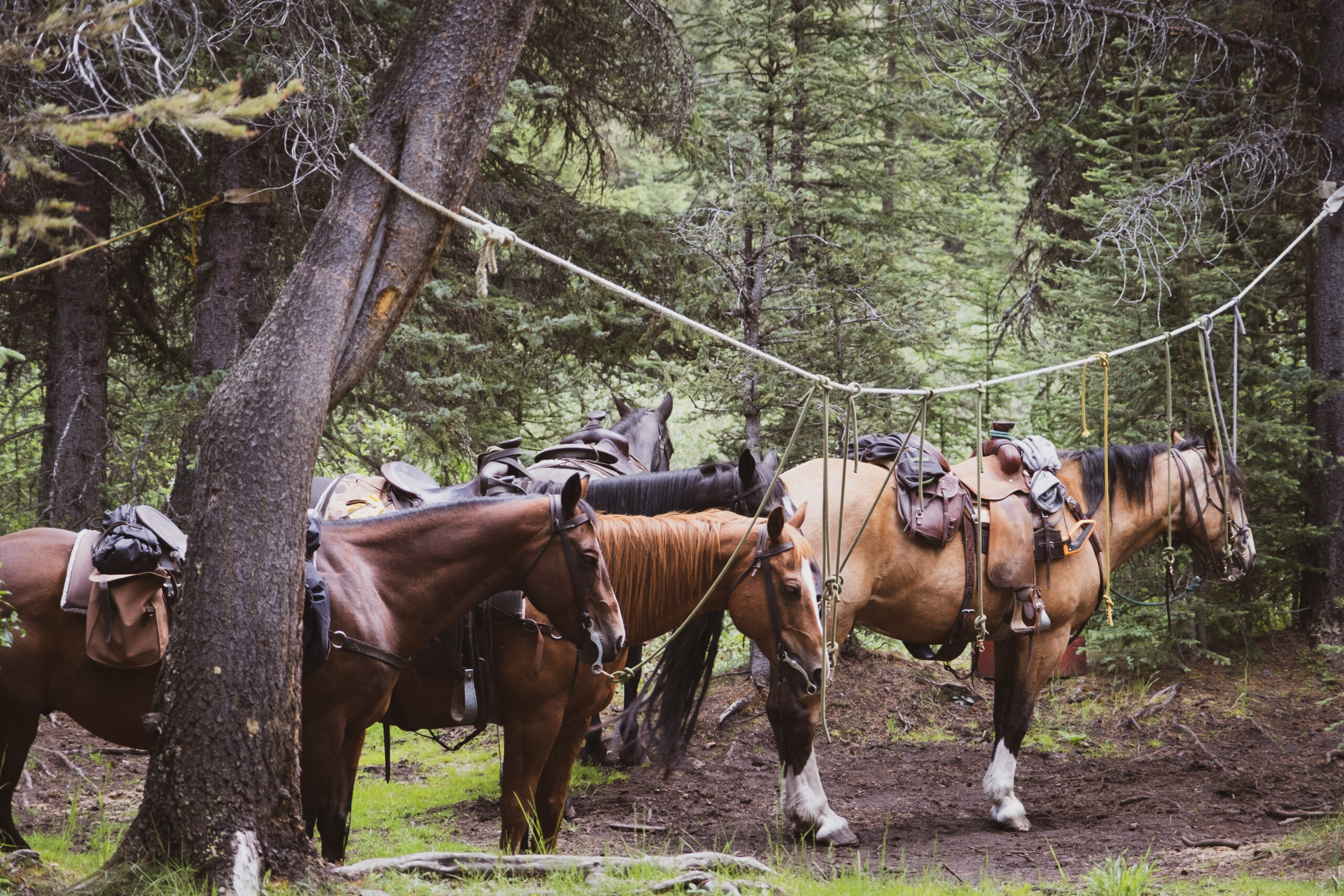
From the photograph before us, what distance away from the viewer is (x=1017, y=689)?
6203mm

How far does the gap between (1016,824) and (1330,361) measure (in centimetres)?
474

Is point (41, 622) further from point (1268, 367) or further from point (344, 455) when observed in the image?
point (1268, 367)

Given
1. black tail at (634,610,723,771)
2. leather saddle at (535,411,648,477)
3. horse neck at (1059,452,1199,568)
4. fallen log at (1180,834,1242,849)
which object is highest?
leather saddle at (535,411,648,477)

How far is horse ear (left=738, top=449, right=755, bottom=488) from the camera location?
5.34 metres

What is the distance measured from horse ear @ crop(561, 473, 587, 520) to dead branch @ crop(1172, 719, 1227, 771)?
529cm

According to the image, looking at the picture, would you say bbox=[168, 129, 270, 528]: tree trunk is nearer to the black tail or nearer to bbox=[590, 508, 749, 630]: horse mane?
the black tail

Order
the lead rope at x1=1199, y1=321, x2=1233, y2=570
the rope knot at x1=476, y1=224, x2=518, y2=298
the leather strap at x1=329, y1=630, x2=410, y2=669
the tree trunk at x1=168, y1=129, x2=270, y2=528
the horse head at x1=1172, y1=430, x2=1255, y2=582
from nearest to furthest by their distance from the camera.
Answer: the leather strap at x1=329, y1=630, x2=410, y2=669 → the rope knot at x1=476, y1=224, x2=518, y2=298 → the lead rope at x1=1199, y1=321, x2=1233, y2=570 → the horse head at x1=1172, y1=430, x2=1255, y2=582 → the tree trunk at x1=168, y1=129, x2=270, y2=528

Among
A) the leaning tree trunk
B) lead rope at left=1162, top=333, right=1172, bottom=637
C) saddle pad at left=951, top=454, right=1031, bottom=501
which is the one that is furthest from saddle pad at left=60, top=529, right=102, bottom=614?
lead rope at left=1162, top=333, right=1172, bottom=637

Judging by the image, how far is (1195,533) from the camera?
22.2ft

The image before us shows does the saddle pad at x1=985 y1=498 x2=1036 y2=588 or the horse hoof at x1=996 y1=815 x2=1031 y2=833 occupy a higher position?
the saddle pad at x1=985 y1=498 x2=1036 y2=588

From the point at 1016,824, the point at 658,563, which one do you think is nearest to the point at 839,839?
the point at 1016,824

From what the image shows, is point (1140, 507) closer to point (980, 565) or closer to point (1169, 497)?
point (1169, 497)

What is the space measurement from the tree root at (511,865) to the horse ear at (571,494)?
131 centimetres

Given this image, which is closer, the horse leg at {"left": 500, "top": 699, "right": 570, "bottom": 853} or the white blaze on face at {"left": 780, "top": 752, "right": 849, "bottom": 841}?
the horse leg at {"left": 500, "top": 699, "right": 570, "bottom": 853}
